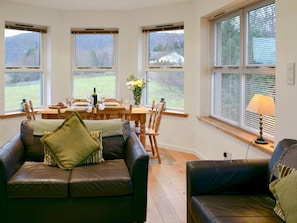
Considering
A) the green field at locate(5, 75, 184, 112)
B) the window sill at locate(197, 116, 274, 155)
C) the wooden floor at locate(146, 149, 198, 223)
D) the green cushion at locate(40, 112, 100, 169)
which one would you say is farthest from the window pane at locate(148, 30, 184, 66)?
the green cushion at locate(40, 112, 100, 169)

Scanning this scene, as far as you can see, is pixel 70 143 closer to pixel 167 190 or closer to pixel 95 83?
pixel 167 190

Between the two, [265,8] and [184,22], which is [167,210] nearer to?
[265,8]

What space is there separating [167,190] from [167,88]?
260 centimetres

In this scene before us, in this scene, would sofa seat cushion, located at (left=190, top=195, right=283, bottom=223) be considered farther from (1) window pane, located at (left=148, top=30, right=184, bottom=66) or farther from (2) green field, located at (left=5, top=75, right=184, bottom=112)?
(1) window pane, located at (left=148, top=30, right=184, bottom=66)

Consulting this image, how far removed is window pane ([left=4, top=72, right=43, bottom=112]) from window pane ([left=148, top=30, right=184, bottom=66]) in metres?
2.05

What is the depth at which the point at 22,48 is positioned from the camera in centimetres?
608

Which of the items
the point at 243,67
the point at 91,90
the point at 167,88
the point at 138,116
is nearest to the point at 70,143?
the point at 138,116

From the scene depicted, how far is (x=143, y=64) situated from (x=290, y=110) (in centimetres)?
383

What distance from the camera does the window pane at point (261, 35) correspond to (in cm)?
369

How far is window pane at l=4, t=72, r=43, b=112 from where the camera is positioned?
5.93 meters

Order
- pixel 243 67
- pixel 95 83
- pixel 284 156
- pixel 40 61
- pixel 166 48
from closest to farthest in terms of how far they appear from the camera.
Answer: pixel 284 156, pixel 243 67, pixel 166 48, pixel 40 61, pixel 95 83

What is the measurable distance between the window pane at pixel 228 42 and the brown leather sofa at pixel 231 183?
2.18 metres

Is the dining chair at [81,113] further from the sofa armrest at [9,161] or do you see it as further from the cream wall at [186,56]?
the cream wall at [186,56]

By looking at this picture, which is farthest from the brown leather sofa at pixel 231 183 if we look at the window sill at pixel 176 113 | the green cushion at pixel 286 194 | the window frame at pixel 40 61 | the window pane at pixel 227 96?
the window frame at pixel 40 61
